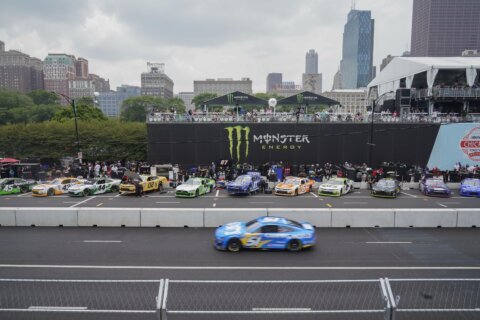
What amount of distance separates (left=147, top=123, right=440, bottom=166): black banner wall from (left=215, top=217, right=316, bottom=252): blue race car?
70.3ft

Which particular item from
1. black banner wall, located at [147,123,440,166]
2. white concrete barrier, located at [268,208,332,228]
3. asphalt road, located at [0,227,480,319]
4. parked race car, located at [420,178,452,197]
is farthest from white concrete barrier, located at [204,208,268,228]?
black banner wall, located at [147,123,440,166]

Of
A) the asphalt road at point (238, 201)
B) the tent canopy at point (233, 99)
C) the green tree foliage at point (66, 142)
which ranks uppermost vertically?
the tent canopy at point (233, 99)

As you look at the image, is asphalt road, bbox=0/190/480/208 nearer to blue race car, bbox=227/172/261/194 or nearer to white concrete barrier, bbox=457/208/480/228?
blue race car, bbox=227/172/261/194

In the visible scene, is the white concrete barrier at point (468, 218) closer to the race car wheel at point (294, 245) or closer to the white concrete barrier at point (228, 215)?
the race car wheel at point (294, 245)

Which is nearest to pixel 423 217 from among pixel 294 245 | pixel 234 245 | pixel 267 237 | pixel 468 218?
pixel 468 218

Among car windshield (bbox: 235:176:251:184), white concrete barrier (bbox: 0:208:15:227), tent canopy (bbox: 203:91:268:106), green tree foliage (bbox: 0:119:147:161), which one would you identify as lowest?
white concrete barrier (bbox: 0:208:15:227)

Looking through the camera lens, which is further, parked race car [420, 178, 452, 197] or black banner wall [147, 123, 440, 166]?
black banner wall [147, 123, 440, 166]

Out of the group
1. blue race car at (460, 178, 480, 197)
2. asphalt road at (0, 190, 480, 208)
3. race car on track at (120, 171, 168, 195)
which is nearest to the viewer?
asphalt road at (0, 190, 480, 208)

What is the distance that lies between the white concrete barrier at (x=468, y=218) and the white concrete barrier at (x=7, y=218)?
769 inches

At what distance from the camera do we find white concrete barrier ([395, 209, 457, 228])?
1484cm

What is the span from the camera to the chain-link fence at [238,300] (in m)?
7.49

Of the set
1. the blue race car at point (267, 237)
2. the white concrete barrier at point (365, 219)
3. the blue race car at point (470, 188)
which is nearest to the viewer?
the blue race car at point (267, 237)

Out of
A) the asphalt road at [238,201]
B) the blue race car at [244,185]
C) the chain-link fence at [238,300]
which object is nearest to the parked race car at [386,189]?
the asphalt road at [238,201]

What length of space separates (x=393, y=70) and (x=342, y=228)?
1729 inches
